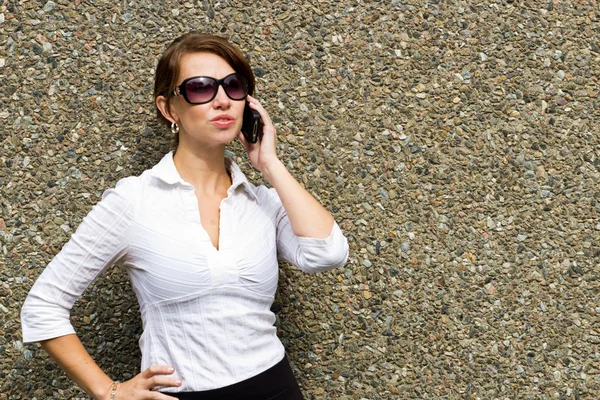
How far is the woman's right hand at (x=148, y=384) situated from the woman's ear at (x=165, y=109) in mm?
670

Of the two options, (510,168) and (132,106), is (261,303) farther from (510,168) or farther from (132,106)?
(510,168)

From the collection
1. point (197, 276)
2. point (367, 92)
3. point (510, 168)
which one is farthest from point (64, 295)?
point (510, 168)

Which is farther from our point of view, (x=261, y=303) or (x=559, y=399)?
(x=559, y=399)

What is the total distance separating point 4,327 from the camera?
2434mm

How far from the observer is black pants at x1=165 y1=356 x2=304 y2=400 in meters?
2.01

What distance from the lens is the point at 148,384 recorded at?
2.00 m

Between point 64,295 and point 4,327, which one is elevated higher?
point 64,295

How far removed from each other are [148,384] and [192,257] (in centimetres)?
35

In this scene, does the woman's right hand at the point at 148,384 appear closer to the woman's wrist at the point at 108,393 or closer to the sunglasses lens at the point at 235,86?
the woman's wrist at the point at 108,393

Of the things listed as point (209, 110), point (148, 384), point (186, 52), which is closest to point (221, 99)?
point (209, 110)

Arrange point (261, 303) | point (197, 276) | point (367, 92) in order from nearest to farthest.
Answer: point (197, 276), point (261, 303), point (367, 92)

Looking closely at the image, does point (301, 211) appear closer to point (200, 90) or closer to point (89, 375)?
point (200, 90)

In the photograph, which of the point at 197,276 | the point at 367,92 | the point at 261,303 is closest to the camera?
the point at 197,276

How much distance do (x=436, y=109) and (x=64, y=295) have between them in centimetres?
135
